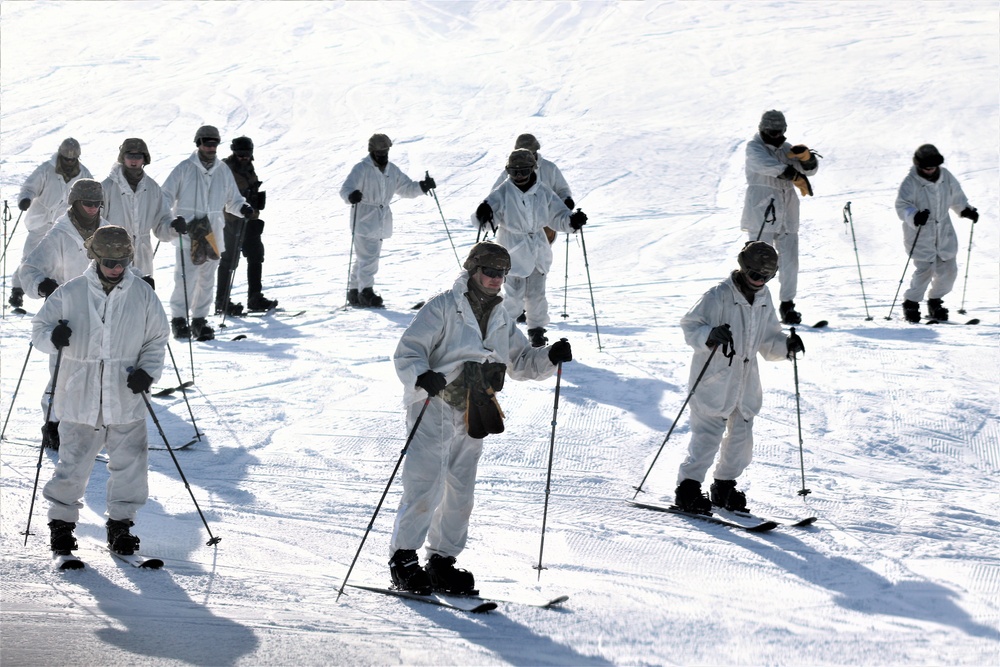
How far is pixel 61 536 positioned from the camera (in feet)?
21.9

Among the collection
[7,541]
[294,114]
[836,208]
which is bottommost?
[7,541]

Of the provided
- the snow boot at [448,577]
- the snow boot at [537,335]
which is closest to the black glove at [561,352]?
the snow boot at [448,577]

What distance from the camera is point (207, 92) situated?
101ft

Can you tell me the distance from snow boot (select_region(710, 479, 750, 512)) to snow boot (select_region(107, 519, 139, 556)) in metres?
3.41

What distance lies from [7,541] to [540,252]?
5.57 meters

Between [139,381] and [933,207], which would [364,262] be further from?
[139,381]

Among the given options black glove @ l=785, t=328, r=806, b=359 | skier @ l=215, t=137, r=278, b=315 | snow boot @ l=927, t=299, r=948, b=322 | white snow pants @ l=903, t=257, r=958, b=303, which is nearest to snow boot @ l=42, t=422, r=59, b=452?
black glove @ l=785, t=328, r=806, b=359

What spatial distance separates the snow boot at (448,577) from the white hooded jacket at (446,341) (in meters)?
0.80

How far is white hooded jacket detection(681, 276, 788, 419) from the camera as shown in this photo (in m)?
7.44

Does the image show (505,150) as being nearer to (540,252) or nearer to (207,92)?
(207,92)

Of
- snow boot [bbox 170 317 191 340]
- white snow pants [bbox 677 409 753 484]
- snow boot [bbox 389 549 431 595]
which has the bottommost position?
snow boot [bbox 389 549 431 595]

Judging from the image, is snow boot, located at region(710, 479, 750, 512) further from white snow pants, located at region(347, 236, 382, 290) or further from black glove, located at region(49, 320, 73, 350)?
white snow pants, located at region(347, 236, 382, 290)

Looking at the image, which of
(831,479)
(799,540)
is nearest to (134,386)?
(799,540)

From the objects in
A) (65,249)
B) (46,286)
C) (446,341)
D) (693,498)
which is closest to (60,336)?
(46,286)
